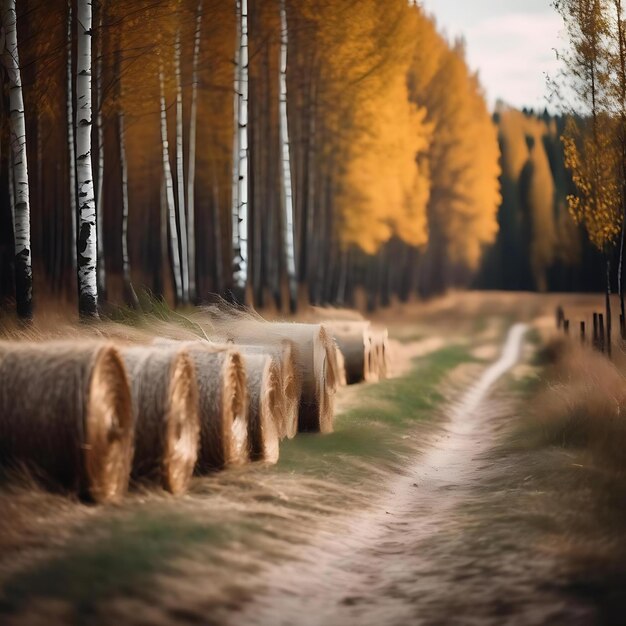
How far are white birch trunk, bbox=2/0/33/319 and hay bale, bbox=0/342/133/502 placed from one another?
5252mm

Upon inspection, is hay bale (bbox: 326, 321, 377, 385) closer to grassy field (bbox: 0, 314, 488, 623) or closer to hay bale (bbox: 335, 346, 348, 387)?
hay bale (bbox: 335, 346, 348, 387)

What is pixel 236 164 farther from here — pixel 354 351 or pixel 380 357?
pixel 354 351

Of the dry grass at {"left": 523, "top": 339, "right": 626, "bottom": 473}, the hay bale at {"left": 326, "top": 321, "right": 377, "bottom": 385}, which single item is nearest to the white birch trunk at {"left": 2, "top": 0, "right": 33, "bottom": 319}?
the hay bale at {"left": 326, "top": 321, "right": 377, "bottom": 385}

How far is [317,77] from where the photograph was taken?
2622 centimetres

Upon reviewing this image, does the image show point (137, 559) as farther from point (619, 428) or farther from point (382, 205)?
point (382, 205)

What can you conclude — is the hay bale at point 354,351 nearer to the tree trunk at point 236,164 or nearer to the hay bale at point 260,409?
the tree trunk at point 236,164

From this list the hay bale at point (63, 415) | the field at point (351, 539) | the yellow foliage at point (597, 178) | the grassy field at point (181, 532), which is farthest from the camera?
the yellow foliage at point (597, 178)

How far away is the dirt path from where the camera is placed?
223 inches

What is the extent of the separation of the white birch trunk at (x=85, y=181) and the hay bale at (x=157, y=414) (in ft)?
14.6

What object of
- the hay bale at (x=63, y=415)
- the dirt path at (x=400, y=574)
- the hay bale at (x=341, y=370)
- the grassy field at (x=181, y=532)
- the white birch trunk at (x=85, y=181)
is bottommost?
the dirt path at (x=400, y=574)

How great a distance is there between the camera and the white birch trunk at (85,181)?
11859 millimetres

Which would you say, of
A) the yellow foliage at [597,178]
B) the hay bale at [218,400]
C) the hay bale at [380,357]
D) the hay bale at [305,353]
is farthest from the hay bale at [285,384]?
the yellow foliage at [597,178]

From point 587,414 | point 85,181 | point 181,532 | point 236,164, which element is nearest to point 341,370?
point 236,164

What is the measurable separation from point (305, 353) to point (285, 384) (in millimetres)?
765
